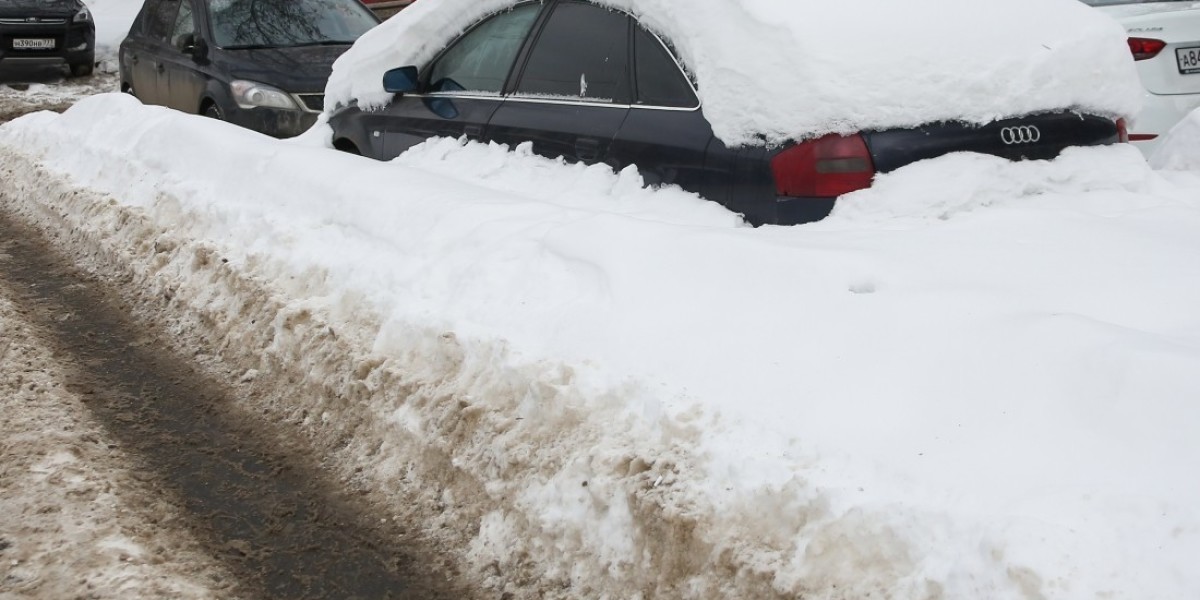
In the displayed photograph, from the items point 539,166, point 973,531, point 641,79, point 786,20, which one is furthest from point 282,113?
point 973,531

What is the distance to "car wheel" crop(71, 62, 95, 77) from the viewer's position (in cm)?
1633

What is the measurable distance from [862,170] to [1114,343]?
55.9 inches

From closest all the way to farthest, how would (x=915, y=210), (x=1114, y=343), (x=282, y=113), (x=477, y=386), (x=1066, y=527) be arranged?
(x=1066, y=527)
(x=1114, y=343)
(x=477, y=386)
(x=915, y=210)
(x=282, y=113)

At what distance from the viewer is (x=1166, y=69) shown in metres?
6.41

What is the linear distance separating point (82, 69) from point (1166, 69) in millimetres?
15344

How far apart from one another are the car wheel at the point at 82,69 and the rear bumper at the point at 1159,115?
15.1 metres

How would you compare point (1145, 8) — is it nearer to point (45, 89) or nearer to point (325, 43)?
point (325, 43)

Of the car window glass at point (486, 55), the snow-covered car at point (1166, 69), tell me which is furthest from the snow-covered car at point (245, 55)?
the snow-covered car at point (1166, 69)

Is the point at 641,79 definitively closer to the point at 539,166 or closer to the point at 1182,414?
the point at 539,166

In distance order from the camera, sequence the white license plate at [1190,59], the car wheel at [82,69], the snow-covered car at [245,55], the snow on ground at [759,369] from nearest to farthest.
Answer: the snow on ground at [759,369] → the white license plate at [1190,59] → the snow-covered car at [245,55] → the car wheel at [82,69]

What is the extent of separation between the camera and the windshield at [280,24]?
32.6 ft

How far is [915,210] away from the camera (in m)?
4.06

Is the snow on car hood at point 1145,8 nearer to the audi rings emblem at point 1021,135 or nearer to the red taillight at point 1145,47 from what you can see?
the red taillight at point 1145,47

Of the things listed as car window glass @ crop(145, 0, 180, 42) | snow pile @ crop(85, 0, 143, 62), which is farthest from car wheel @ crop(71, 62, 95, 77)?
car window glass @ crop(145, 0, 180, 42)
